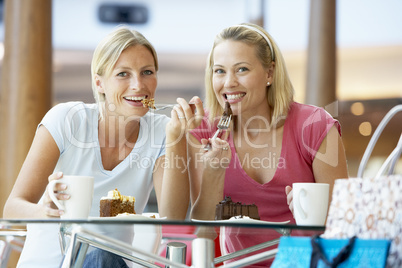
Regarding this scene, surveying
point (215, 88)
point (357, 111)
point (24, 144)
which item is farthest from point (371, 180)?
point (357, 111)

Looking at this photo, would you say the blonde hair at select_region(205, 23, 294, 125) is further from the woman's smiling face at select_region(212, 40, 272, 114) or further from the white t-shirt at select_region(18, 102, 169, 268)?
the white t-shirt at select_region(18, 102, 169, 268)

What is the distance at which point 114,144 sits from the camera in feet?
6.13

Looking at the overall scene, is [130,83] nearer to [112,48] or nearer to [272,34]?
[112,48]

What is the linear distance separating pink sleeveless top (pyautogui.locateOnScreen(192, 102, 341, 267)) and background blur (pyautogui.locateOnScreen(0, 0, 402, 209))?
5435 millimetres

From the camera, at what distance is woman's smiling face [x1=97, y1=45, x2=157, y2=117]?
5.95 feet

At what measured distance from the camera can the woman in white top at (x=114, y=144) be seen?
163 cm

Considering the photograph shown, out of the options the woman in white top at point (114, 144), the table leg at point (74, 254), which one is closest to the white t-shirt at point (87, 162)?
the woman in white top at point (114, 144)

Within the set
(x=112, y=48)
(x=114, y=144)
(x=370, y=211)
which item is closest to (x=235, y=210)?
(x=370, y=211)

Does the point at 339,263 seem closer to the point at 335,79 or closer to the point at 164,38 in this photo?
the point at 335,79

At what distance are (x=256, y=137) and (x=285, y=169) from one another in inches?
7.0

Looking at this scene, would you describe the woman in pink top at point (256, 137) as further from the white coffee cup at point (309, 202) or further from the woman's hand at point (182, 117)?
the white coffee cup at point (309, 202)

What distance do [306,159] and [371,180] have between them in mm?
844

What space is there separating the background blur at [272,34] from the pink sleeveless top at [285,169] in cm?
544

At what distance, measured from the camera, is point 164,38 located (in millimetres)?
7867
